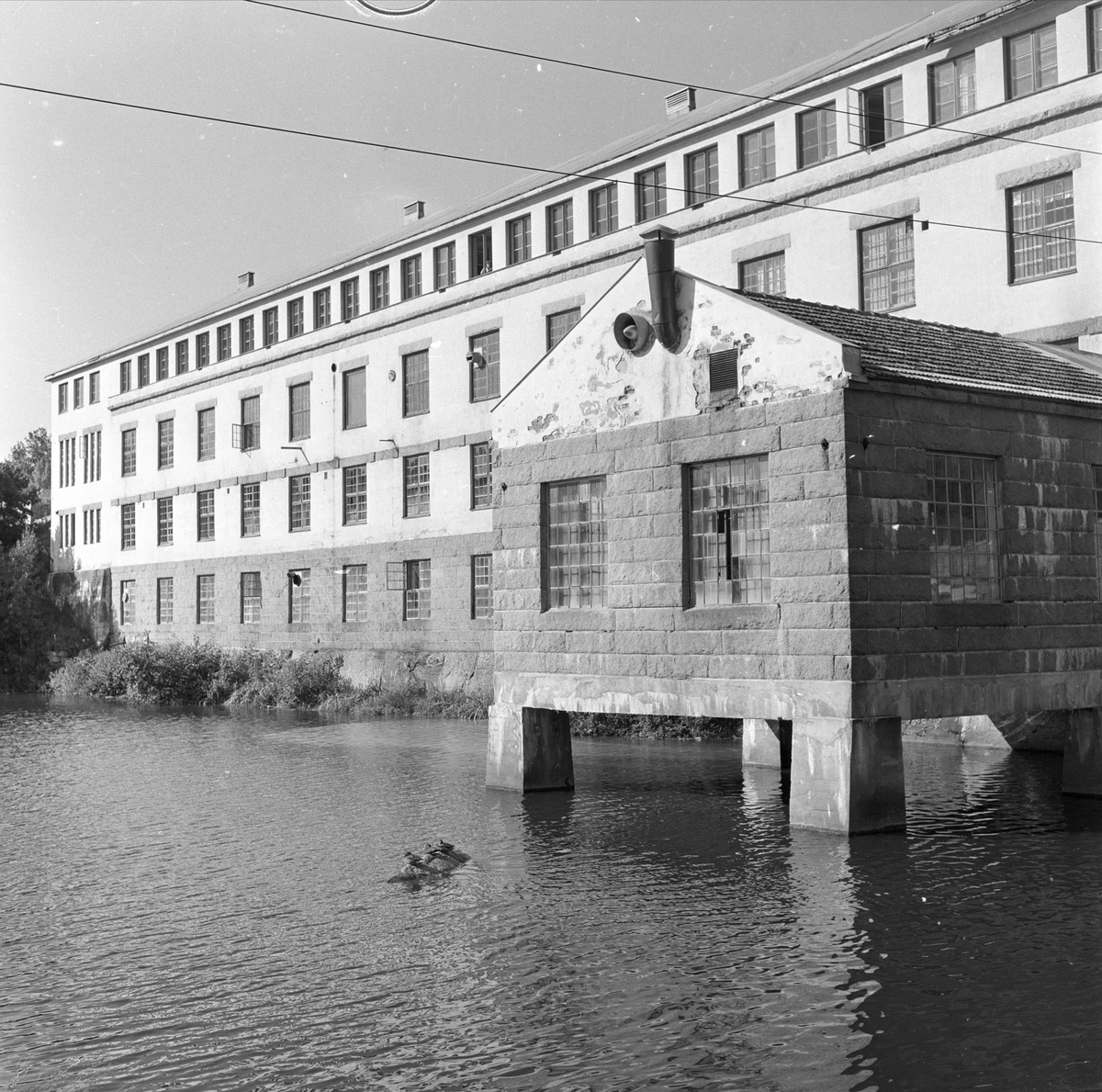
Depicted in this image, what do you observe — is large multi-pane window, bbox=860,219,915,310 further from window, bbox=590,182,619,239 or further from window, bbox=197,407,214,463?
window, bbox=197,407,214,463

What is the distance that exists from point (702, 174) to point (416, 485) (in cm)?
1366

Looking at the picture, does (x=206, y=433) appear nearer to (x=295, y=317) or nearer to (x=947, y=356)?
(x=295, y=317)

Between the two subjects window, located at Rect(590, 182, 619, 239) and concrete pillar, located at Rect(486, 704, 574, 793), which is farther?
window, located at Rect(590, 182, 619, 239)

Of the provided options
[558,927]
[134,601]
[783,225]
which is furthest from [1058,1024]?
[134,601]

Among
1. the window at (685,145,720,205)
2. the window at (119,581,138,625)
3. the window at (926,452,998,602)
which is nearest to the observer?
the window at (926,452,998,602)

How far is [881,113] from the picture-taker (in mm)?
30547

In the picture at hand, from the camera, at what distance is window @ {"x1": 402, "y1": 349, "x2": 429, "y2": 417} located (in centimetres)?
4284

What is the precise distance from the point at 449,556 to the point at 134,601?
71.1 ft

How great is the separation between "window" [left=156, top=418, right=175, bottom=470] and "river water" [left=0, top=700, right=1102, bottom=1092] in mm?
35733

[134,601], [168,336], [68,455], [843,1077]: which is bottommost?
[843,1077]

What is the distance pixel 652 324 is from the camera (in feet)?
59.8

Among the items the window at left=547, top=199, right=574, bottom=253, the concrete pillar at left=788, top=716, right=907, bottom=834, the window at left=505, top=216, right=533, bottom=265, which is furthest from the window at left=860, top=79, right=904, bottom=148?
the concrete pillar at left=788, top=716, right=907, bottom=834

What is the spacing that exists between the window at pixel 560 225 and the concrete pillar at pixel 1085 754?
74.3ft

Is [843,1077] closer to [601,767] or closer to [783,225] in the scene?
[601,767]
